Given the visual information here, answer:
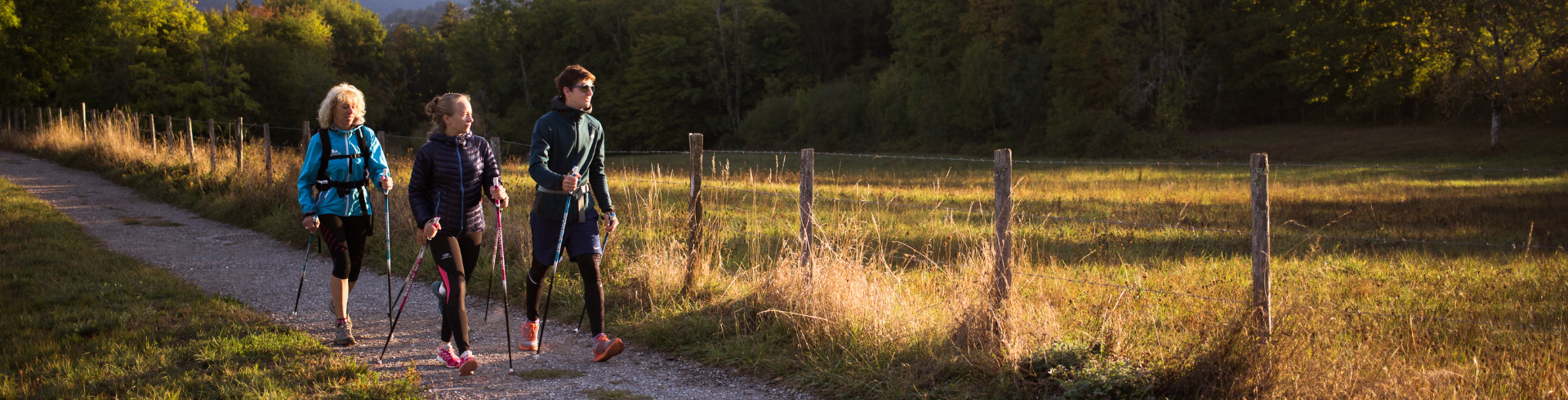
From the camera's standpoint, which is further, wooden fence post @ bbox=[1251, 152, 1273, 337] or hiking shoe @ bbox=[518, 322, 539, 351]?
hiking shoe @ bbox=[518, 322, 539, 351]

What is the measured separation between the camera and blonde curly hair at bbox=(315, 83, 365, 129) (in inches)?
216

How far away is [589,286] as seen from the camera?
210 inches

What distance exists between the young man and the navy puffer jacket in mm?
339

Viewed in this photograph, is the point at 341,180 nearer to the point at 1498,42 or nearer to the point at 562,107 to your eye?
the point at 562,107

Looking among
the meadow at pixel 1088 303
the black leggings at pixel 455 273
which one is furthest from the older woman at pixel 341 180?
the meadow at pixel 1088 303

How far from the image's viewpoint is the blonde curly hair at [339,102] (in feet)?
18.0

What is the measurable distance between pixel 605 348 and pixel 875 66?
186 feet

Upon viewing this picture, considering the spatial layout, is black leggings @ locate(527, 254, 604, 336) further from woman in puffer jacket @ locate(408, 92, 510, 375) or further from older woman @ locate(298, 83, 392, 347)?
older woman @ locate(298, 83, 392, 347)

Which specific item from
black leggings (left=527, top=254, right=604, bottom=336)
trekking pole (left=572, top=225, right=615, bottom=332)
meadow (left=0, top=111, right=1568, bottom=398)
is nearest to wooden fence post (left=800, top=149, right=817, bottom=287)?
meadow (left=0, top=111, right=1568, bottom=398)

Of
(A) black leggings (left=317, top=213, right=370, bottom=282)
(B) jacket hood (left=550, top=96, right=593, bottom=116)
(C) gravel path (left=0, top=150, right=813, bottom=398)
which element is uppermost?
(B) jacket hood (left=550, top=96, right=593, bottom=116)

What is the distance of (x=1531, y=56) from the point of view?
103 feet

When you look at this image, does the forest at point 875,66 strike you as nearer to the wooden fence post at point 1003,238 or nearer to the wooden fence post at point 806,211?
the wooden fence post at point 806,211

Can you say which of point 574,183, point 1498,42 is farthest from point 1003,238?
point 1498,42

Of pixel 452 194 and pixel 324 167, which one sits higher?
pixel 324 167
